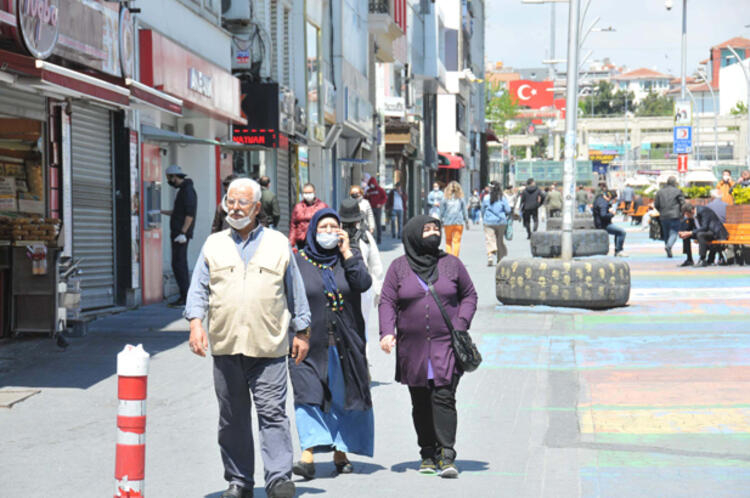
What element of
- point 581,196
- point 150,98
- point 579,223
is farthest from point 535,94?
point 150,98

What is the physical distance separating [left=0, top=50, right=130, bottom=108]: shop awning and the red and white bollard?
5.41 m

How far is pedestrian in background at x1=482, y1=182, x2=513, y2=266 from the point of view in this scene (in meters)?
24.2

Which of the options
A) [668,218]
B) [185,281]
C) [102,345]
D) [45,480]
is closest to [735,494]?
Answer: [45,480]

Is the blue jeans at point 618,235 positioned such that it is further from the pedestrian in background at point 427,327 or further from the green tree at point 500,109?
the green tree at point 500,109

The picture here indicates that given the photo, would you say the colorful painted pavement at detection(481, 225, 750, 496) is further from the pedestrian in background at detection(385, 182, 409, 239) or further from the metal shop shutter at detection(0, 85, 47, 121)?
the pedestrian in background at detection(385, 182, 409, 239)

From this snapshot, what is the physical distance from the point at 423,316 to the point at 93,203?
9251mm

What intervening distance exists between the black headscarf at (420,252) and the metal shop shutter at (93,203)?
27.2 ft

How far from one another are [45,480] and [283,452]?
1.44 meters

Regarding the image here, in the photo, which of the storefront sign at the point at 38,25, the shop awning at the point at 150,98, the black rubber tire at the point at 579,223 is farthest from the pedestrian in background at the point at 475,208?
the storefront sign at the point at 38,25

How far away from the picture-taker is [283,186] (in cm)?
3009

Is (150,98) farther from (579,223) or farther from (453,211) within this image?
(579,223)

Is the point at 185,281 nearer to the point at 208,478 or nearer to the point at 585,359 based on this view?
the point at 585,359

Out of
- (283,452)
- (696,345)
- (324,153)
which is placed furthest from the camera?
(324,153)

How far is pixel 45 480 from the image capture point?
22.6ft
